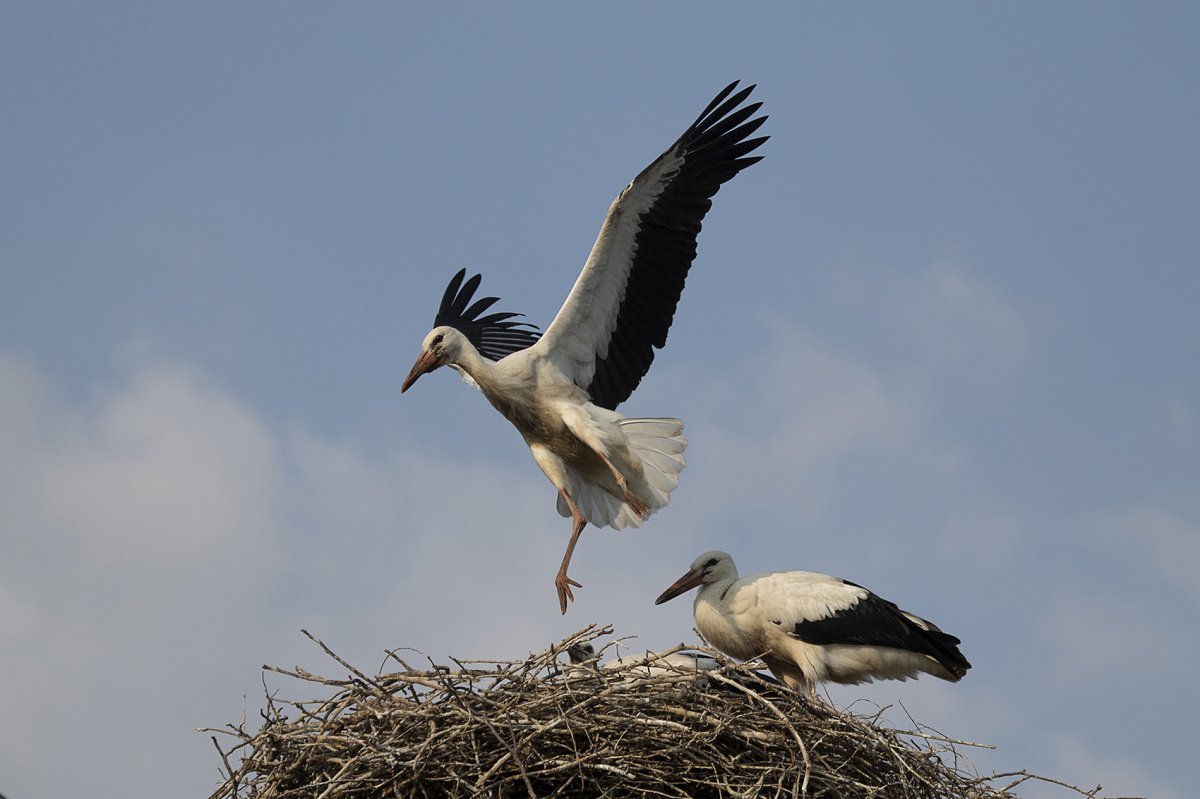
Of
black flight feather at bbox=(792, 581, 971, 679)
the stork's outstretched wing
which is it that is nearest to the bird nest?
black flight feather at bbox=(792, 581, 971, 679)

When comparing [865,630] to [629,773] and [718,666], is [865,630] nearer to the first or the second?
[718,666]

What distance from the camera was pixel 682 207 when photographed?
8.61 metres

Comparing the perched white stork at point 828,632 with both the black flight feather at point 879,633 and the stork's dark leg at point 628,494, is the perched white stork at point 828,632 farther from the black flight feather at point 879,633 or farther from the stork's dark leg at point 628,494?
the stork's dark leg at point 628,494

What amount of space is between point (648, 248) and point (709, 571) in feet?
5.87

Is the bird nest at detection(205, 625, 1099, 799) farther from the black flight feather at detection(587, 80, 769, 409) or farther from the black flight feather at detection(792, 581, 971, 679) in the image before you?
the black flight feather at detection(587, 80, 769, 409)

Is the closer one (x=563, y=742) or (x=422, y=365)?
(x=563, y=742)

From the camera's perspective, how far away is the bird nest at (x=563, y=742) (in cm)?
567

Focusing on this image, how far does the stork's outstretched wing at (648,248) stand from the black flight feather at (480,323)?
169 cm

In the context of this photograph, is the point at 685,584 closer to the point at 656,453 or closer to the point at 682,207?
the point at 656,453

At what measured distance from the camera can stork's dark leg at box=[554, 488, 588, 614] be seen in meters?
8.28

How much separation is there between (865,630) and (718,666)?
1573mm

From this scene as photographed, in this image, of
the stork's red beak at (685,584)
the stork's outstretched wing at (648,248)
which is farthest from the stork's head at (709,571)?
the stork's outstretched wing at (648,248)

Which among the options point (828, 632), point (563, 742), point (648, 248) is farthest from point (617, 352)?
point (563, 742)

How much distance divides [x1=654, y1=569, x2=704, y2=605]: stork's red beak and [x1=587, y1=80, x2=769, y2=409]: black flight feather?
148 centimetres
